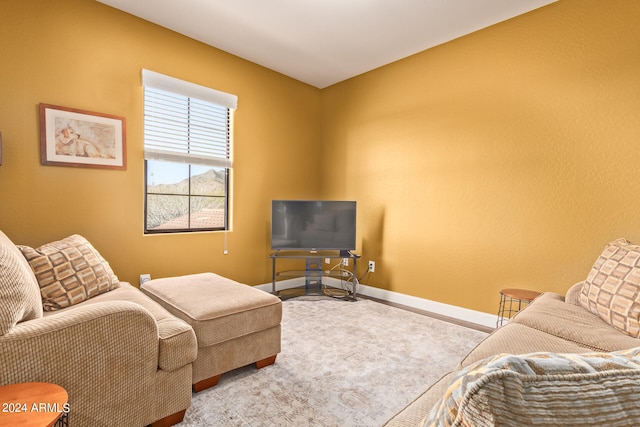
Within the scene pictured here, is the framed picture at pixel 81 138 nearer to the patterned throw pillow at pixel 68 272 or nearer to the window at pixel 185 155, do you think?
the window at pixel 185 155

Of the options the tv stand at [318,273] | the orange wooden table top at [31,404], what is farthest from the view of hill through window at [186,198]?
the orange wooden table top at [31,404]

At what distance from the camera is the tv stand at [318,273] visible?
3.76 meters

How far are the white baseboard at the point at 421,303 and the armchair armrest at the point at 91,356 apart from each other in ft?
7.99

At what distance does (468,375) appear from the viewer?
427 mm

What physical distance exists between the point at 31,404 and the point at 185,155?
2.57m

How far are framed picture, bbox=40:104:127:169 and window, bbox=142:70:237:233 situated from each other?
0.83ft

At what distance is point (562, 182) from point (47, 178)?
410 cm

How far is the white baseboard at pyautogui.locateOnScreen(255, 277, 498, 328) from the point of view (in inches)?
118

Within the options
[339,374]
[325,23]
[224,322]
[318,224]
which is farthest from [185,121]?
[339,374]

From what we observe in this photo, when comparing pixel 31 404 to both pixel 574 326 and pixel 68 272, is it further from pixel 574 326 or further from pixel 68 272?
pixel 574 326

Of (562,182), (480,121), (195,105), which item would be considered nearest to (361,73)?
(480,121)

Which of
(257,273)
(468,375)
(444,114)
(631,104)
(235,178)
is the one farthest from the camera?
(257,273)

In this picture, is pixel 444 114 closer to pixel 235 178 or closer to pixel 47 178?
pixel 235 178

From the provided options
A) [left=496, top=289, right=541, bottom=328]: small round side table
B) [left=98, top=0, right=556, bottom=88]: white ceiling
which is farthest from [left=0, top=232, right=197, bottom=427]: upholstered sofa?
[left=496, top=289, right=541, bottom=328]: small round side table
